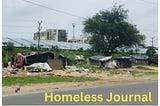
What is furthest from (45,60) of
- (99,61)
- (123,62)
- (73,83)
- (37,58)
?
(123,62)

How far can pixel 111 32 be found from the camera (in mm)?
69750

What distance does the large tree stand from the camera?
70000 millimetres

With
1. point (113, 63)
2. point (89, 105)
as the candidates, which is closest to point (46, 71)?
point (113, 63)

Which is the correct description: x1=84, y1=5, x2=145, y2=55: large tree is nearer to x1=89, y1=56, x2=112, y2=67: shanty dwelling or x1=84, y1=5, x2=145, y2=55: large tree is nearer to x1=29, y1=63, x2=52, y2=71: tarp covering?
x1=89, y1=56, x2=112, y2=67: shanty dwelling

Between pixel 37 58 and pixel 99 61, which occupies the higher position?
pixel 37 58

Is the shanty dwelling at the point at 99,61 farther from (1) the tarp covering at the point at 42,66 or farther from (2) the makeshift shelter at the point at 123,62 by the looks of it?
(1) the tarp covering at the point at 42,66

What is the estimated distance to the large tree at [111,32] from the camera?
7000 cm

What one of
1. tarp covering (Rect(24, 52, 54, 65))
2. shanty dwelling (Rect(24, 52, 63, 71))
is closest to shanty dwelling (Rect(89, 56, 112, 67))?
shanty dwelling (Rect(24, 52, 63, 71))

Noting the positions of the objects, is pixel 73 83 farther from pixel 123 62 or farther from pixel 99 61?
pixel 123 62

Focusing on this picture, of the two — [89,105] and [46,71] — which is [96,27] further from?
[89,105]

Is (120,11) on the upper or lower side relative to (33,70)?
upper

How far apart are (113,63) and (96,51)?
732 inches

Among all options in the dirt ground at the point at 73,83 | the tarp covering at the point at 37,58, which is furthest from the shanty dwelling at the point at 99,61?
the dirt ground at the point at 73,83

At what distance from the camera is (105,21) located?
72.2 metres
